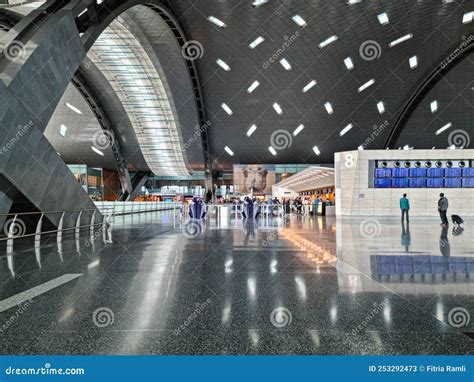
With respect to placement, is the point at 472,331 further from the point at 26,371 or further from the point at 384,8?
the point at 384,8

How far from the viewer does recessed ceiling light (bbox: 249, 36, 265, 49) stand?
37.7 meters

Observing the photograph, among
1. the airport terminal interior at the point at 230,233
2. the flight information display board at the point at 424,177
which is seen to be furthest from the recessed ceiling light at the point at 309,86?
the flight information display board at the point at 424,177

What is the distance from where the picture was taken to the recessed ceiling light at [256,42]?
37659 mm

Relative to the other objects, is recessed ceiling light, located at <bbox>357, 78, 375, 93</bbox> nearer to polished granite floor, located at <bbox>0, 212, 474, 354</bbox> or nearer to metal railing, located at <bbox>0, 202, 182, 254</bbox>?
metal railing, located at <bbox>0, 202, 182, 254</bbox>

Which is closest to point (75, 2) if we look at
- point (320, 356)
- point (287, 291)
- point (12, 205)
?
point (12, 205)

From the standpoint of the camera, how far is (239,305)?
14.2 feet

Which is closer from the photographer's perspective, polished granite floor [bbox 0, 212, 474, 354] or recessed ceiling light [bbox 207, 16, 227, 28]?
polished granite floor [bbox 0, 212, 474, 354]

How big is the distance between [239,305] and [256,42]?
37.6m

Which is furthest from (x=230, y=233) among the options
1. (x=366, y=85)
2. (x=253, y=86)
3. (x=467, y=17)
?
(x=366, y=85)

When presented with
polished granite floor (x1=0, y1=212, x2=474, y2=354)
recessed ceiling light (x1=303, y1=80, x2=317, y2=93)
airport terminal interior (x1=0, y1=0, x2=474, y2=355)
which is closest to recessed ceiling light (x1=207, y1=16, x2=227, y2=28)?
airport terminal interior (x1=0, y1=0, x2=474, y2=355)

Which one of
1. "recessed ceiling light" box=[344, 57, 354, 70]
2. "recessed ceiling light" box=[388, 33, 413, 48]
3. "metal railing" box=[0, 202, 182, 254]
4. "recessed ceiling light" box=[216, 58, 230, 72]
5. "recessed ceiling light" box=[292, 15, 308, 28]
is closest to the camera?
"metal railing" box=[0, 202, 182, 254]

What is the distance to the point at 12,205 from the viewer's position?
523 inches

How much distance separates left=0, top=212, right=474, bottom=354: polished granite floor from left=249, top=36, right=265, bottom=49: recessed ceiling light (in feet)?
111

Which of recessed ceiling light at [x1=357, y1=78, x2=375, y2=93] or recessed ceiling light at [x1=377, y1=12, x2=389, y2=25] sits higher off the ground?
recessed ceiling light at [x1=377, y1=12, x2=389, y2=25]
